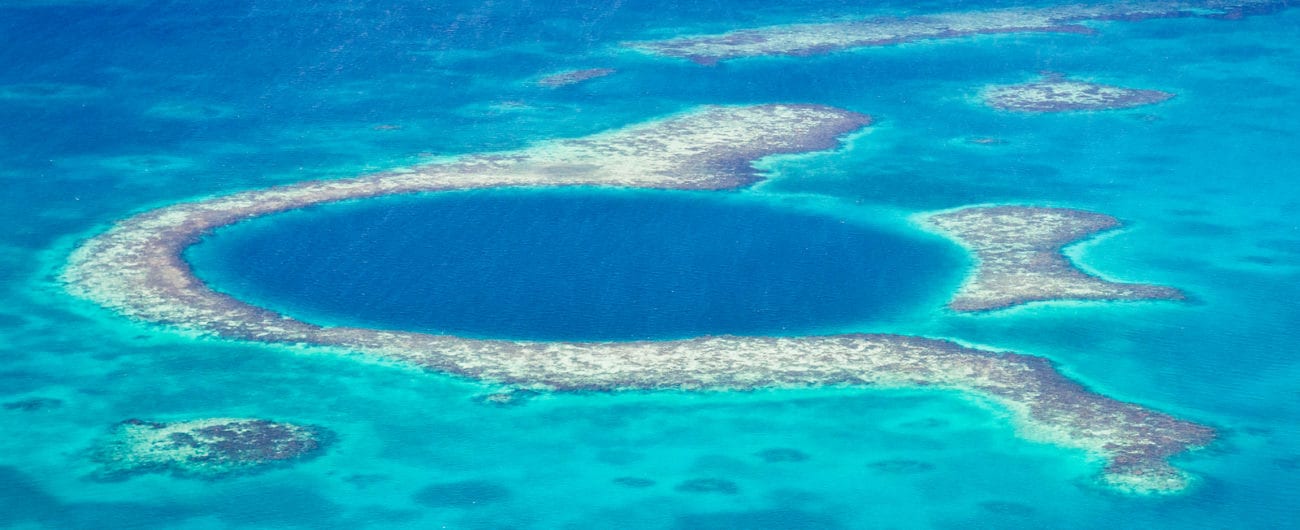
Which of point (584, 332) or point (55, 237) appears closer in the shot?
point (584, 332)

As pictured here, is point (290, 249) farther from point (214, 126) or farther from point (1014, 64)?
point (1014, 64)

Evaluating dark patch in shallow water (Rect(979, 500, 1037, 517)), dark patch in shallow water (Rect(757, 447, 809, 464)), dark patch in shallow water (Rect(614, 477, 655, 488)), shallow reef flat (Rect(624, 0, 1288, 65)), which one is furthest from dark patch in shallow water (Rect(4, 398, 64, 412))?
shallow reef flat (Rect(624, 0, 1288, 65))

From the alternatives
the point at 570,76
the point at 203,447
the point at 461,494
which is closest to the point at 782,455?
the point at 461,494

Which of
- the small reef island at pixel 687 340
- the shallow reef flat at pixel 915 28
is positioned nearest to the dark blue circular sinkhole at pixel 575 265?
the small reef island at pixel 687 340

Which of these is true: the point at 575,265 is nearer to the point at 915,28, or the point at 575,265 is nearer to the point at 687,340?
the point at 687,340

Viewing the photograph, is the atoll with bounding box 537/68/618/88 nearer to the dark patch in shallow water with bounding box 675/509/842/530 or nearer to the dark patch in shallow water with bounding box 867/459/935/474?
the dark patch in shallow water with bounding box 867/459/935/474

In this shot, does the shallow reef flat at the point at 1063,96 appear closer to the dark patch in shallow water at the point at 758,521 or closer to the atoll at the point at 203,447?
the dark patch in shallow water at the point at 758,521

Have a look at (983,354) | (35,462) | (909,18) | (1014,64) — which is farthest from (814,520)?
(909,18)
